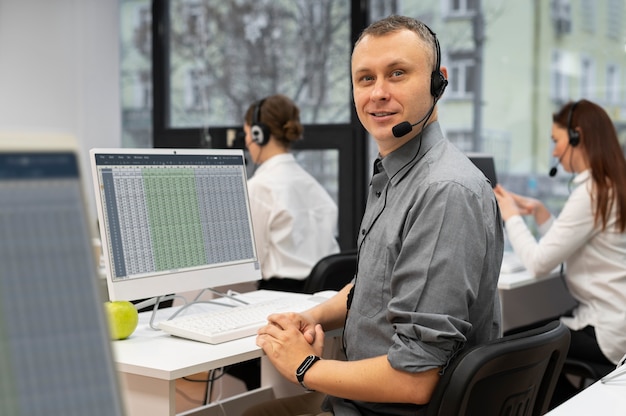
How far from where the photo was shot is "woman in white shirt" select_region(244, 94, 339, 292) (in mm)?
2934

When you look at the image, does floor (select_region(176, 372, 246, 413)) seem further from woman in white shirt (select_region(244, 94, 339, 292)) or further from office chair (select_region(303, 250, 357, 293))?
office chair (select_region(303, 250, 357, 293))

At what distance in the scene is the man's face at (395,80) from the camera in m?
1.56

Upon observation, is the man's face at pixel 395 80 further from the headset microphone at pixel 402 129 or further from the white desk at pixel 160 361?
the white desk at pixel 160 361

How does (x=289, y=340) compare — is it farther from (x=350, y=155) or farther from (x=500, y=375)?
(x=350, y=155)

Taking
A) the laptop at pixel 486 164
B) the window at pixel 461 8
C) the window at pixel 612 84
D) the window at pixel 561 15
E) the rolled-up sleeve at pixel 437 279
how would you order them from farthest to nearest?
the window at pixel 461 8
the window at pixel 561 15
the window at pixel 612 84
the laptop at pixel 486 164
the rolled-up sleeve at pixel 437 279

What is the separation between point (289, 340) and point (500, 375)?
0.48m

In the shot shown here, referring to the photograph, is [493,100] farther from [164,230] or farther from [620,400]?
Result: [620,400]

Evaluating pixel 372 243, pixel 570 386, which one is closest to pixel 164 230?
pixel 372 243

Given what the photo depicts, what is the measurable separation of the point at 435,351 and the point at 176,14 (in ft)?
13.5

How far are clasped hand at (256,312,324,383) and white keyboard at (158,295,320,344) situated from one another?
0.09m

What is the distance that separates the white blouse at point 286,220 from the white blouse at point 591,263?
870mm

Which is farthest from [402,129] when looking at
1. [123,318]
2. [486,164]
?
[486,164]

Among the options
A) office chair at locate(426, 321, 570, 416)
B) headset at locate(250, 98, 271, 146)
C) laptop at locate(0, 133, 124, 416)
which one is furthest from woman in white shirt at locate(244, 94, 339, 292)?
laptop at locate(0, 133, 124, 416)

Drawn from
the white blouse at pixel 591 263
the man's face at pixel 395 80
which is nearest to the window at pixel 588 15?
the white blouse at pixel 591 263
